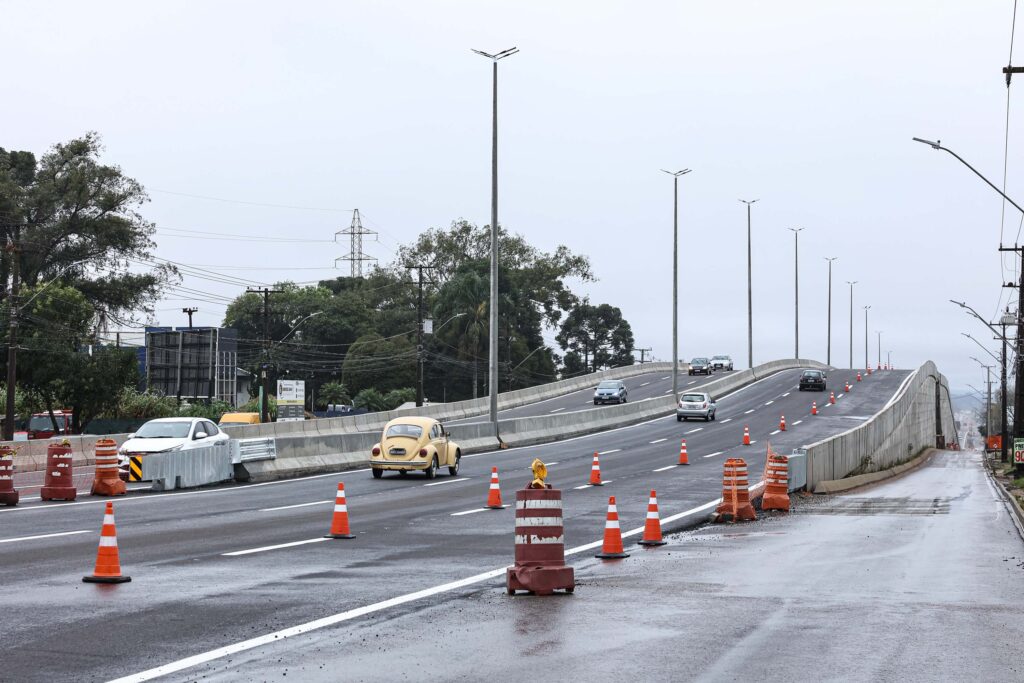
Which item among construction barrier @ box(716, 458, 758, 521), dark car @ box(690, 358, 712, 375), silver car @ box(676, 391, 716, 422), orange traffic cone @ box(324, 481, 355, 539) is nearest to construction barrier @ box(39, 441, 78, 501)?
orange traffic cone @ box(324, 481, 355, 539)

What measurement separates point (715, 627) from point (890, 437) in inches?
2187

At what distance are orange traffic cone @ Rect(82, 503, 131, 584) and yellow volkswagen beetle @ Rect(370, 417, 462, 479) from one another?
67.7 ft

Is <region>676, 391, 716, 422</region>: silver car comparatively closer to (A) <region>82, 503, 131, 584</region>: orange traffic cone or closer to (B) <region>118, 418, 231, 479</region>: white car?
(B) <region>118, 418, 231, 479</region>: white car

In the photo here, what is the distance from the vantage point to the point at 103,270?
8325cm

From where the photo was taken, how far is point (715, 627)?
10766mm

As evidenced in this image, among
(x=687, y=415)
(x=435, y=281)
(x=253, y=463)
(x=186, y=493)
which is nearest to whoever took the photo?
(x=186, y=493)

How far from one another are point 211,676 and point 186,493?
20.5 m

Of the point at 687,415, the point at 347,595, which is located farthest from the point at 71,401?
the point at 347,595

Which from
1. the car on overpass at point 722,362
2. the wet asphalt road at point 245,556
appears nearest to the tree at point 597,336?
the car on overpass at point 722,362

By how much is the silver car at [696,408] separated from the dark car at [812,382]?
2264 centimetres

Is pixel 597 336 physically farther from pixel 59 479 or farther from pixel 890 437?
pixel 59 479

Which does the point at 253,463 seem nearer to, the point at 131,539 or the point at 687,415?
the point at 131,539

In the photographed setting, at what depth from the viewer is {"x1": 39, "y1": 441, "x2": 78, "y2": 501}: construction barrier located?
25.6 metres

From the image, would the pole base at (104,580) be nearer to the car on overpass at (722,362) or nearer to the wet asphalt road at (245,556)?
the wet asphalt road at (245,556)
